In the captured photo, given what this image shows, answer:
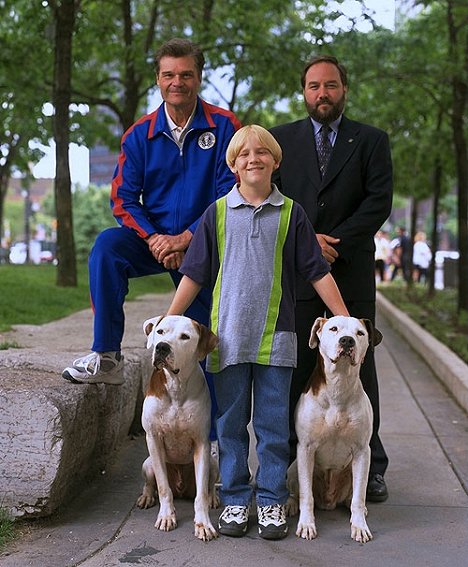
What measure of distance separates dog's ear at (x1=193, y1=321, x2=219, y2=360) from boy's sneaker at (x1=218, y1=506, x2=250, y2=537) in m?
0.84

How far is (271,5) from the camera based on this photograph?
17.1 meters

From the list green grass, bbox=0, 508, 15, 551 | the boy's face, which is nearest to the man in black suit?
the boy's face

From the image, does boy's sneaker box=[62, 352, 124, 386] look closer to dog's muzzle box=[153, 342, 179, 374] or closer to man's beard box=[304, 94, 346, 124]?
dog's muzzle box=[153, 342, 179, 374]

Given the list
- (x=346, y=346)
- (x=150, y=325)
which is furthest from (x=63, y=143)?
(x=346, y=346)

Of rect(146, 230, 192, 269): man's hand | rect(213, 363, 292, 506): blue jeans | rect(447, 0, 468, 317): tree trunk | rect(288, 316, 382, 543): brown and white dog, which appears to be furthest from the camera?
rect(447, 0, 468, 317): tree trunk

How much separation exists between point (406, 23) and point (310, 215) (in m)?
15.2

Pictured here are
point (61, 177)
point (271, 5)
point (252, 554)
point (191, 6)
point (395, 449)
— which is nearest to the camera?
point (252, 554)

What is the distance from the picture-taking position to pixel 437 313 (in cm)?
1759

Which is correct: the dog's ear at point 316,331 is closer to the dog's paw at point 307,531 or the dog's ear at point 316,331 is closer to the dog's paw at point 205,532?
the dog's paw at point 307,531

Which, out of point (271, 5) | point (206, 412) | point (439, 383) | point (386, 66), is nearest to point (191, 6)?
point (271, 5)

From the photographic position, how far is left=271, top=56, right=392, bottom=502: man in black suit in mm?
5477

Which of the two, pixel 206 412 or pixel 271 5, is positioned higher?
pixel 271 5

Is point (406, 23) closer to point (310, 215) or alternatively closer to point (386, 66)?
point (386, 66)

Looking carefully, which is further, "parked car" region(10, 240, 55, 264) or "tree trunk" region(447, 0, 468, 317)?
"parked car" region(10, 240, 55, 264)
